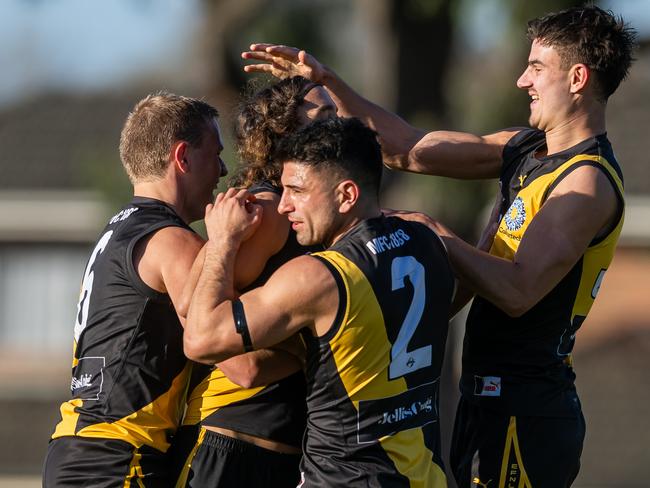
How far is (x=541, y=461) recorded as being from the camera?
5.04 metres

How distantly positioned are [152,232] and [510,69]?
906 centimetres

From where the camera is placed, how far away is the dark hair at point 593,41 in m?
5.03

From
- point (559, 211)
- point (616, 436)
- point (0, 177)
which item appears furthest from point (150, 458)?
point (0, 177)

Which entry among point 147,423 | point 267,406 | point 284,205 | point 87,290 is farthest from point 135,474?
point 284,205

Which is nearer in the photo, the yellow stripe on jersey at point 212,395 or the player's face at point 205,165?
the yellow stripe on jersey at point 212,395

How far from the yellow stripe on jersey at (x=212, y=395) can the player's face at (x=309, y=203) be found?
69 centimetres

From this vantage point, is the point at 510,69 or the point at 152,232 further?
the point at 510,69

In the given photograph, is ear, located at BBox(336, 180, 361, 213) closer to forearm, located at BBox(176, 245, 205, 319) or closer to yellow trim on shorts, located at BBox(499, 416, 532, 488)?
forearm, located at BBox(176, 245, 205, 319)

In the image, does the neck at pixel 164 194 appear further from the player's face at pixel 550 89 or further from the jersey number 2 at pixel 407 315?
the player's face at pixel 550 89

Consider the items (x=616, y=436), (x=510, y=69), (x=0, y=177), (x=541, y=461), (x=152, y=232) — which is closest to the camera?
(x=152, y=232)

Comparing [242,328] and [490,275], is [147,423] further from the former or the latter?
[490,275]

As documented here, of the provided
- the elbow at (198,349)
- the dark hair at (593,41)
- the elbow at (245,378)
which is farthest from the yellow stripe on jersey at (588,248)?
the elbow at (198,349)

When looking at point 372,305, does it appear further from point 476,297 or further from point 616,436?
point 616,436

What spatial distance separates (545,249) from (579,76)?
31.8 inches
